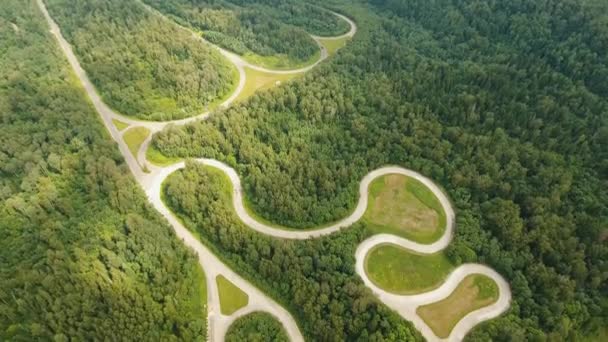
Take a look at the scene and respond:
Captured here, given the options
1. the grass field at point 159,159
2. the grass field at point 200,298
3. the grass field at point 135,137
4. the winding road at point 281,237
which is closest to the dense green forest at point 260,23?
the winding road at point 281,237

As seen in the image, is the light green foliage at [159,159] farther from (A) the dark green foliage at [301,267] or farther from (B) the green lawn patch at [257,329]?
(B) the green lawn patch at [257,329]

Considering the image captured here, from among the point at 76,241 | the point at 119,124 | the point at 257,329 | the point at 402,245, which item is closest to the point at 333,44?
the point at 119,124

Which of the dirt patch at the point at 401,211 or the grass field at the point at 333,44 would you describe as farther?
the grass field at the point at 333,44

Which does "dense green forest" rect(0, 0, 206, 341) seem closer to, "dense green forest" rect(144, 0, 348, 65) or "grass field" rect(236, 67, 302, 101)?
"grass field" rect(236, 67, 302, 101)

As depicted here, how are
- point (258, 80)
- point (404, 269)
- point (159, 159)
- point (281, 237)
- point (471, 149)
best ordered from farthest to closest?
1. point (258, 80)
2. point (159, 159)
3. point (471, 149)
4. point (281, 237)
5. point (404, 269)

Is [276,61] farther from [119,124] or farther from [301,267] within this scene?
[301,267]

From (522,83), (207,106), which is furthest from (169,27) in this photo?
(522,83)
